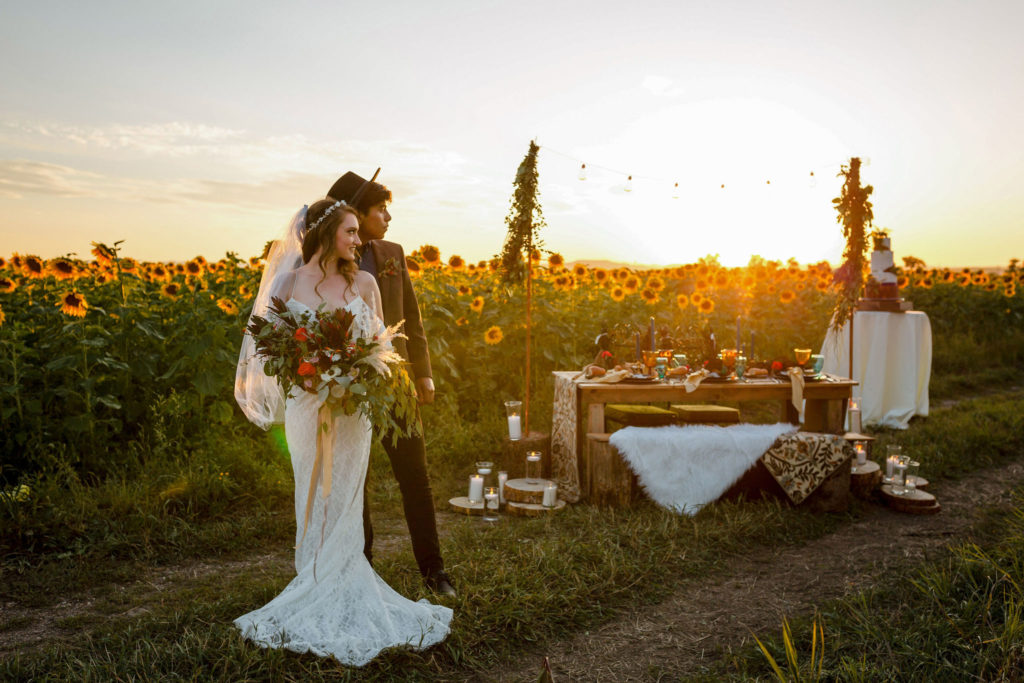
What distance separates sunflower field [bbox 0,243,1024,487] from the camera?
5223 mm

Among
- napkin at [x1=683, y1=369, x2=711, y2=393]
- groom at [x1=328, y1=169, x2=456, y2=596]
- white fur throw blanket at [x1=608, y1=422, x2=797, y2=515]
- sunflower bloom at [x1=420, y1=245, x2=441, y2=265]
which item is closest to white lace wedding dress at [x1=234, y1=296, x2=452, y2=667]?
groom at [x1=328, y1=169, x2=456, y2=596]

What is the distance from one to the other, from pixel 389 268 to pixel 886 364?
6917 mm

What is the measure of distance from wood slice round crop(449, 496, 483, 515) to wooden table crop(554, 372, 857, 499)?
828 mm

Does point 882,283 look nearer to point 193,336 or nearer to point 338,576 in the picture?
point 193,336

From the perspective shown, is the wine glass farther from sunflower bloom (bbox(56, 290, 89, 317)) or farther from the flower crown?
sunflower bloom (bbox(56, 290, 89, 317))

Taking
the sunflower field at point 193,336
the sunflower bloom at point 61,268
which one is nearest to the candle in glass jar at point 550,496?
the sunflower field at point 193,336

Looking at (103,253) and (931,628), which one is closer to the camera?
(931,628)

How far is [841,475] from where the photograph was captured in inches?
216

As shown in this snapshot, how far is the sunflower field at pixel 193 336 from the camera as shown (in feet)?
17.1

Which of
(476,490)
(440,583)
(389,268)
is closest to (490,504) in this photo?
(476,490)

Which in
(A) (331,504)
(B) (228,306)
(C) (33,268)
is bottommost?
(A) (331,504)

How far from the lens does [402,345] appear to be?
387cm

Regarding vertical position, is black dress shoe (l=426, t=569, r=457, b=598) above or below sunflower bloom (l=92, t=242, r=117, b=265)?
below

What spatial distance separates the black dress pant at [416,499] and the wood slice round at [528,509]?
1516 millimetres
